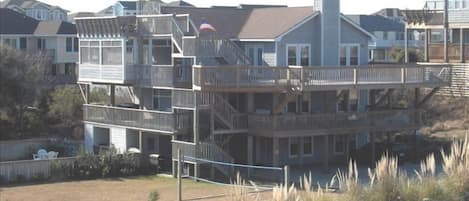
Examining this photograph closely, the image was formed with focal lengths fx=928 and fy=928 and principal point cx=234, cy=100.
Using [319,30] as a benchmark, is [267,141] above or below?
below

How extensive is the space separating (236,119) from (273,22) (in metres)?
6.62

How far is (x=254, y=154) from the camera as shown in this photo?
4025 centimetres

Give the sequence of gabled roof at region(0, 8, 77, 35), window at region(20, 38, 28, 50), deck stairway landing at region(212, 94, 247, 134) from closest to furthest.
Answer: deck stairway landing at region(212, 94, 247, 134)
gabled roof at region(0, 8, 77, 35)
window at region(20, 38, 28, 50)

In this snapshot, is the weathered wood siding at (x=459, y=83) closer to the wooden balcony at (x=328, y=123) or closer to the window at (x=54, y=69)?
the wooden balcony at (x=328, y=123)

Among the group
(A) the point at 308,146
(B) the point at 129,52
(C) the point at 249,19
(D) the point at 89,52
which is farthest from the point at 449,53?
(D) the point at 89,52

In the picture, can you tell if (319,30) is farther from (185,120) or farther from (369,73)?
(185,120)

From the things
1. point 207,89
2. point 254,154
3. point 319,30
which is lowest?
point 254,154

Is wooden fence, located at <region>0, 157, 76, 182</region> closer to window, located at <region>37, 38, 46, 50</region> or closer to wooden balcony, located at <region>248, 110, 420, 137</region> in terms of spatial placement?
wooden balcony, located at <region>248, 110, 420, 137</region>

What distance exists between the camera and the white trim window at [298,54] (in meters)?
42.1

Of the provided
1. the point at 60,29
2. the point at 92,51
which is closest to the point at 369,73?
the point at 92,51

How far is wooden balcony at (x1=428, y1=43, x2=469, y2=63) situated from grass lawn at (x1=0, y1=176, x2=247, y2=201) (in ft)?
80.5

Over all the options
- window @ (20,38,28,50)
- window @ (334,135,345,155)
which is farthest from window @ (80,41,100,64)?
window @ (20,38,28,50)

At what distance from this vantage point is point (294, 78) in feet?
123

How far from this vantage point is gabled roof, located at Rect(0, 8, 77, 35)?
69250mm
